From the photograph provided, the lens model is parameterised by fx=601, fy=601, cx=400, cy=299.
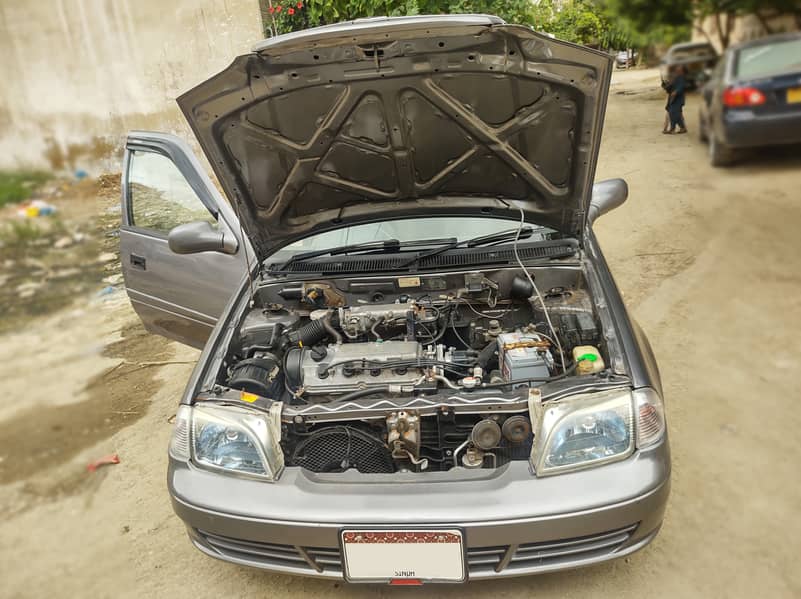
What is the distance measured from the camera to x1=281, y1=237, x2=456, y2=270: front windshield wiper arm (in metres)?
2.79

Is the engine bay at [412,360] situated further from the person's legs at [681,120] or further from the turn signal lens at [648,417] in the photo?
the person's legs at [681,120]

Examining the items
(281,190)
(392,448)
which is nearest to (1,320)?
(392,448)

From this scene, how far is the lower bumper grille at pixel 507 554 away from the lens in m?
1.79

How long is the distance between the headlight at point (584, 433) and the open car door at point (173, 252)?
1805mm

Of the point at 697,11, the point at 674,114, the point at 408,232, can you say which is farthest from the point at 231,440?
the point at 674,114

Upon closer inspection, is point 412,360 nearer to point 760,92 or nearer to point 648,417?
point 648,417

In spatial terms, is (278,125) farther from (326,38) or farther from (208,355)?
(208,355)

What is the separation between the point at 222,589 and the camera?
2281 mm

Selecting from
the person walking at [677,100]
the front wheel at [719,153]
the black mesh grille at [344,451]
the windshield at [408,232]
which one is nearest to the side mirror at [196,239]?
the windshield at [408,232]

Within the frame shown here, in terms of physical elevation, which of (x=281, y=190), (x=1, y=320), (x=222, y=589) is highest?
(x=1, y=320)

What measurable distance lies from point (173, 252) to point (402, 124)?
1.45 metres

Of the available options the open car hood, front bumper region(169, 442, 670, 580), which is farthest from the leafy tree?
front bumper region(169, 442, 670, 580)

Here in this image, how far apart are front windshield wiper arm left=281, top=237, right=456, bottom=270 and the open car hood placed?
11 centimetres

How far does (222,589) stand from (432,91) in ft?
6.74
